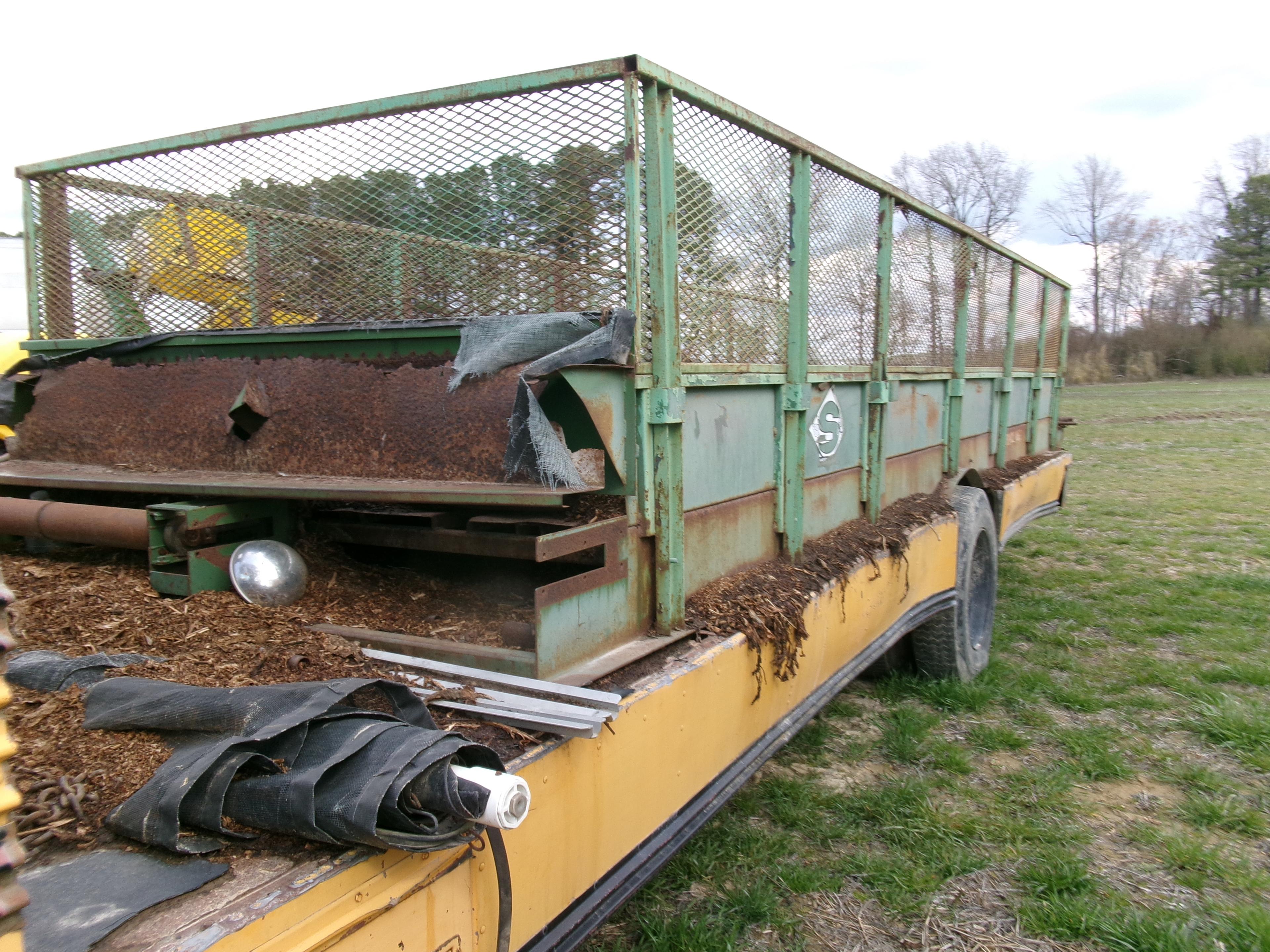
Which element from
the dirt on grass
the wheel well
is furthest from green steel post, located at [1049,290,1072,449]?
the dirt on grass

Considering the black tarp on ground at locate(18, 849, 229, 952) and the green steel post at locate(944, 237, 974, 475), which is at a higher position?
the green steel post at locate(944, 237, 974, 475)

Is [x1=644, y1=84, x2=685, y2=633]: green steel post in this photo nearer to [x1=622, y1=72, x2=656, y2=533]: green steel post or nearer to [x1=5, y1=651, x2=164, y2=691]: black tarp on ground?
[x1=622, y1=72, x2=656, y2=533]: green steel post

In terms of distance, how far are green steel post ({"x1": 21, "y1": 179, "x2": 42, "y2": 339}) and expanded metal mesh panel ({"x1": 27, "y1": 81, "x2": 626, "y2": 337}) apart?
0.08 feet

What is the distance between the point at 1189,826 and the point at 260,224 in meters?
3.92

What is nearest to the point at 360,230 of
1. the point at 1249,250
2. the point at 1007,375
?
the point at 1007,375

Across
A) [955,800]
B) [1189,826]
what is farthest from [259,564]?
[1189,826]

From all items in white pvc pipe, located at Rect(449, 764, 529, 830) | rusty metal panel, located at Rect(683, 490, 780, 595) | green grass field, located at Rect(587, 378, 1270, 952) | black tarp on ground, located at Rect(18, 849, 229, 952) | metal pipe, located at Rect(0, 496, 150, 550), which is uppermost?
metal pipe, located at Rect(0, 496, 150, 550)

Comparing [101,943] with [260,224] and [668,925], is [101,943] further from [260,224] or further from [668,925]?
[260,224]

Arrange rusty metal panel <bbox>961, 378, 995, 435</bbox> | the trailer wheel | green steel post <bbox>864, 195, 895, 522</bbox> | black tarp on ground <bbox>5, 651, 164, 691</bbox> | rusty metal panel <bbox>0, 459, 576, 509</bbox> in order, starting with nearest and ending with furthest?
black tarp on ground <bbox>5, 651, 164, 691</bbox> → rusty metal panel <bbox>0, 459, 576, 509</bbox> → green steel post <bbox>864, 195, 895, 522</bbox> → the trailer wheel → rusty metal panel <bbox>961, 378, 995, 435</bbox>

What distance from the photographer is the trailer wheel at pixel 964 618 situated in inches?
Result: 175

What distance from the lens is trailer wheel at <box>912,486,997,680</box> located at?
14.6 feet

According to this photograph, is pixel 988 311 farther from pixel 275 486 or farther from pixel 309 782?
pixel 309 782

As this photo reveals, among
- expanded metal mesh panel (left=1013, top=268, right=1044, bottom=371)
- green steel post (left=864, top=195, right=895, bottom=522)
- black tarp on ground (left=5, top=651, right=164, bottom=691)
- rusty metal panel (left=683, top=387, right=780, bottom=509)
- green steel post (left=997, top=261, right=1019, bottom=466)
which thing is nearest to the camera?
black tarp on ground (left=5, top=651, right=164, bottom=691)

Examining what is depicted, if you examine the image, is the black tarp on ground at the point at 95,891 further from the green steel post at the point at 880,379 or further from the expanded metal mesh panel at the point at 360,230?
the green steel post at the point at 880,379
